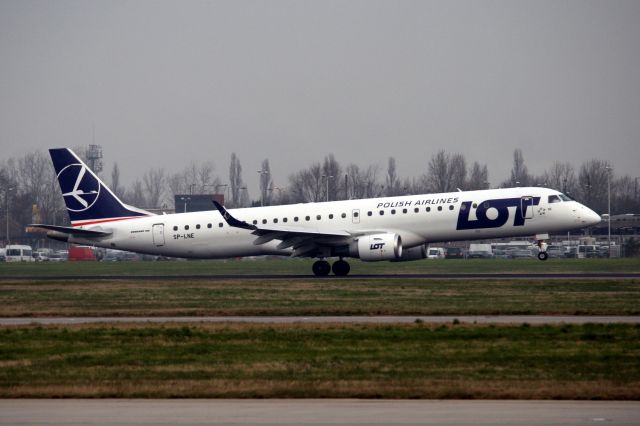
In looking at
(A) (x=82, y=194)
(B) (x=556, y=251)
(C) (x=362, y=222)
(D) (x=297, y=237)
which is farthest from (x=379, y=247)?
(B) (x=556, y=251)

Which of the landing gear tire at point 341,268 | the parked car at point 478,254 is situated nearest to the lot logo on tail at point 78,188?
the landing gear tire at point 341,268

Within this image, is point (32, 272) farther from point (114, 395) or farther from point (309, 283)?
point (114, 395)

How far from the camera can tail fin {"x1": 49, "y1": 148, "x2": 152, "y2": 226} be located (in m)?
54.6

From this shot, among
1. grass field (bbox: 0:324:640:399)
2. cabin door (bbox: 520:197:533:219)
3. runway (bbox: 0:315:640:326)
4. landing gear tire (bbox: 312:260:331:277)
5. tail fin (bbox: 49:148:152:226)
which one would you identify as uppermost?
tail fin (bbox: 49:148:152:226)

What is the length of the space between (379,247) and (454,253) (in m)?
55.9

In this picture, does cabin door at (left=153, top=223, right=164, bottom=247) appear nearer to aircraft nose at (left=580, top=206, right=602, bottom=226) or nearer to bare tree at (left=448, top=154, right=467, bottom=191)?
aircraft nose at (left=580, top=206, right=602, bottom=226)

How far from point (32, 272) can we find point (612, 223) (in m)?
66.9

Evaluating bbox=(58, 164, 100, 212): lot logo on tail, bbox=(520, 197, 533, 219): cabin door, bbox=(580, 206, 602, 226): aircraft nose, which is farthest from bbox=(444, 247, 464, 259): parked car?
bbox=(58, 164, 100, 212): lot logo on tail

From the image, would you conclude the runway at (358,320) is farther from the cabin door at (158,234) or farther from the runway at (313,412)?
the cabin door at (158,234)

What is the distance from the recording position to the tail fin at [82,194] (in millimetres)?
54594

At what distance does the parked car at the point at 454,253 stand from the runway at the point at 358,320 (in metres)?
67.0

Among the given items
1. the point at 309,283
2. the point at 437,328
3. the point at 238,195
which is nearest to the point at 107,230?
the point at 309,283

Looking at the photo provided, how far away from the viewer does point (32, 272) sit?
2621 inches

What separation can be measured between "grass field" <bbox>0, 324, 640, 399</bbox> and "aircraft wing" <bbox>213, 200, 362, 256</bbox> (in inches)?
875
